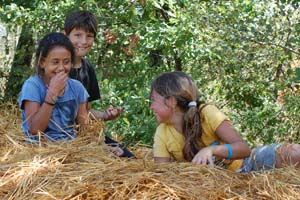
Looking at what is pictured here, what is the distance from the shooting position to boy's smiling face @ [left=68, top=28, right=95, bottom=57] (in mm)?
4195

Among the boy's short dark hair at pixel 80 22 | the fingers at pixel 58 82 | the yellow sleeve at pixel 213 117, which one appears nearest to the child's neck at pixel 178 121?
the yellow sleeve at pixel 213 117

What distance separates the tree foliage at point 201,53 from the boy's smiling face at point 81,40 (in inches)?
56.8

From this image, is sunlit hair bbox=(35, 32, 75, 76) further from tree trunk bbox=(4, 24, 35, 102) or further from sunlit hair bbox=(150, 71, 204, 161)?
tree trunk bbox=(4, 24, 35, 102)

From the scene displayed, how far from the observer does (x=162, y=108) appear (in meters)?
3.12

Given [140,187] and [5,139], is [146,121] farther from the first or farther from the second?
[140,187]

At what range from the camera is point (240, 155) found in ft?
9.81

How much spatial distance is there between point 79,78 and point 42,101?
67 cm

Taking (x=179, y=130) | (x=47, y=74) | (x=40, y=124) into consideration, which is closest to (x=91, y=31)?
(x=47, y=74)

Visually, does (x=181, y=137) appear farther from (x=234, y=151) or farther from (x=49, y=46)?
(x=49, y=46)

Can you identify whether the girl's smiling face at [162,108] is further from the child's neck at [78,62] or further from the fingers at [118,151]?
the child's neck at [78,62]

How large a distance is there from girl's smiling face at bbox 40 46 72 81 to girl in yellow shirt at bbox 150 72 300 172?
74 centimetres

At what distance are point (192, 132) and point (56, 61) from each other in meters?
1.04

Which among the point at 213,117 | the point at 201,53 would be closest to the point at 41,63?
the point at 213,117

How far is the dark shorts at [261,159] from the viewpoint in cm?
317
